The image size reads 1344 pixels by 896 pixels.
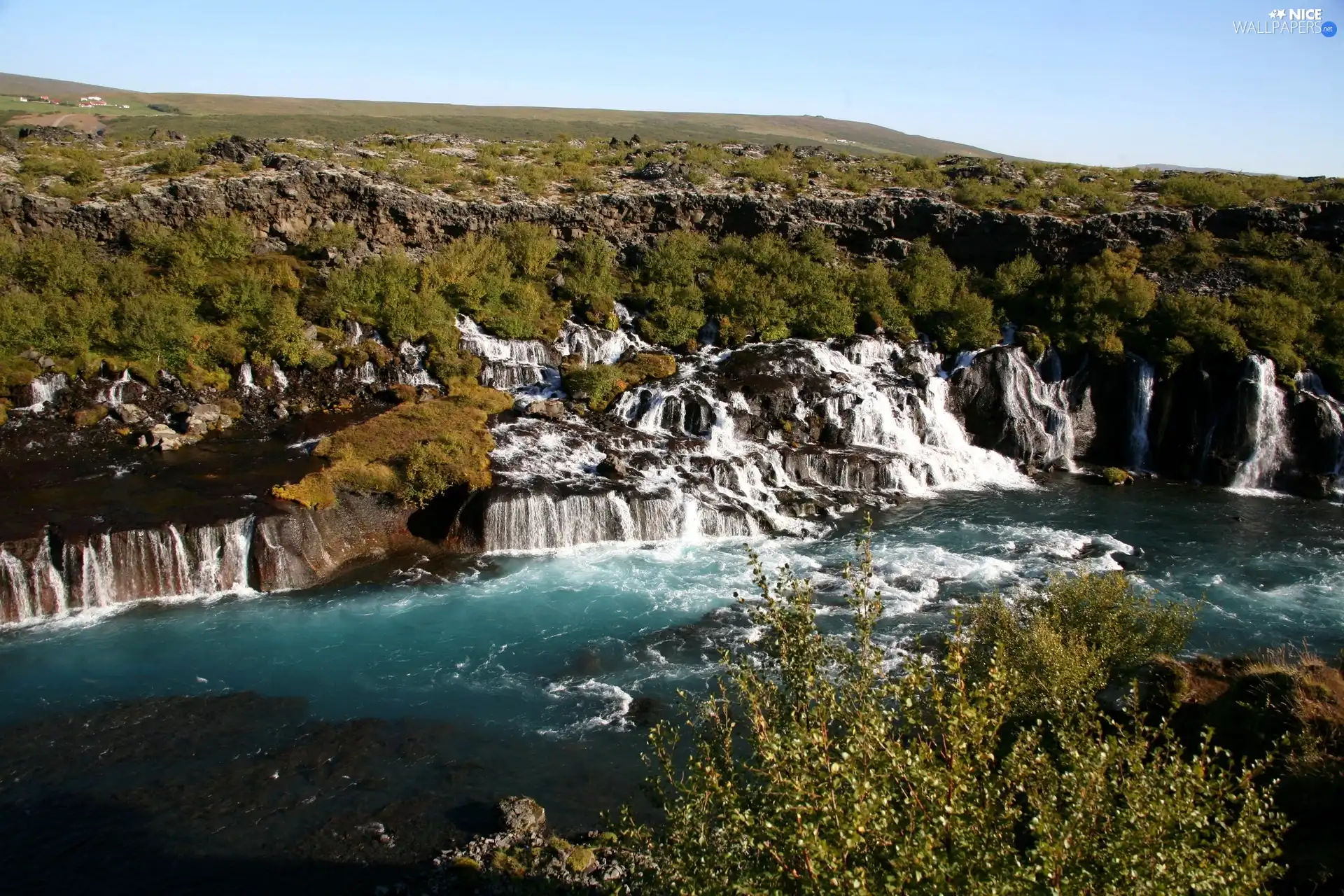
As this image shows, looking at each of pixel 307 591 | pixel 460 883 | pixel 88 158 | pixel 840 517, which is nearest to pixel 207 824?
pixel 460 883

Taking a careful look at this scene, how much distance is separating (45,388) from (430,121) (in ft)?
325

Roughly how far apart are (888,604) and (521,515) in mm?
13127

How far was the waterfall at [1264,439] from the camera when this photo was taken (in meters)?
39.2

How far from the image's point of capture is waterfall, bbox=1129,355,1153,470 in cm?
4212

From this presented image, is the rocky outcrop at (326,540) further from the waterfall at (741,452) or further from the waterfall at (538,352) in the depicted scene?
the waterfall at (538,352)

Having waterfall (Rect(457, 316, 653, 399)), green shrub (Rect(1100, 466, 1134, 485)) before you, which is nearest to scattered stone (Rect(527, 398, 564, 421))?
waterfall (Rect(457, 316, 653, 399))

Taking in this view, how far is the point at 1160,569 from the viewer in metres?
29.9

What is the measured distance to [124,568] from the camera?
25969 mm

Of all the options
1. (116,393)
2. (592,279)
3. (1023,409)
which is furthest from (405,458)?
(1023,409)

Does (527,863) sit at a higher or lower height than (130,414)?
lower

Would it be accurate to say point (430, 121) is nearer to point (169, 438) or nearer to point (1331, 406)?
point (169, 438)

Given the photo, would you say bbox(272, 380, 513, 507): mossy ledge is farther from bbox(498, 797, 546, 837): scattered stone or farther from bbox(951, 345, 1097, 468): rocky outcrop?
bbox(951, 345, 1097, 468): rocky outcrop

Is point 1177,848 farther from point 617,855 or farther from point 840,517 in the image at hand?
point 840,517

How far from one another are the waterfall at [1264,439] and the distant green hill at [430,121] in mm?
81817
